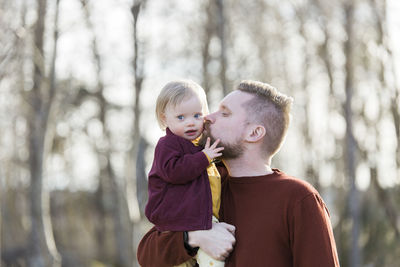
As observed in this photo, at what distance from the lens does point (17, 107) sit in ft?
40.5

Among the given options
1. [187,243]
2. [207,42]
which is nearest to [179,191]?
[187,243]

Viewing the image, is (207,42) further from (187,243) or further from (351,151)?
(187,243)

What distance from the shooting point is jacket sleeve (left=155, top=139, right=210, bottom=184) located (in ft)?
9.21

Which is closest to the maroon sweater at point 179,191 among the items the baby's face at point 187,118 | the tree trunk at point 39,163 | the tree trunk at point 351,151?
the baby's face at point 187,118

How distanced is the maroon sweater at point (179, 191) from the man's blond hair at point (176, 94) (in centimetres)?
23

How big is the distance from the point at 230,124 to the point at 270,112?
8.5 inches

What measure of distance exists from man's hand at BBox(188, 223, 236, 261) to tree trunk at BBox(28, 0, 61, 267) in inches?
255

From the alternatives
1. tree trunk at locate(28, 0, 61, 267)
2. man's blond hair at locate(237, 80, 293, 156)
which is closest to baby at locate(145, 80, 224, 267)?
man's blond hair at locate(237, 80, 293, 156)


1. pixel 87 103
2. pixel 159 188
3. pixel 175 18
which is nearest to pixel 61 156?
pixel 87 103

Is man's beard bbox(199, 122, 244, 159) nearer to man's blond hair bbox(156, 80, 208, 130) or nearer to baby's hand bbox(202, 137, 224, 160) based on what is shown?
baby's hand bbox(202, 137, 224, 160)

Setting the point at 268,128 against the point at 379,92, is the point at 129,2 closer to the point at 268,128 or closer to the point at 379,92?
the point at 268,128

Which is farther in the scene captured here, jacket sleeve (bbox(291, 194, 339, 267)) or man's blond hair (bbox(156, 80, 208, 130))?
man's blond hair (bbox(156, 80, 208, 130))

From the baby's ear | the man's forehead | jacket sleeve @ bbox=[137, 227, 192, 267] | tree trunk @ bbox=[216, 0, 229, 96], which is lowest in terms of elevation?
jacket sleeve @ bbox=[137, 227, 192, 267]

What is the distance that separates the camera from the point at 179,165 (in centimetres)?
281
